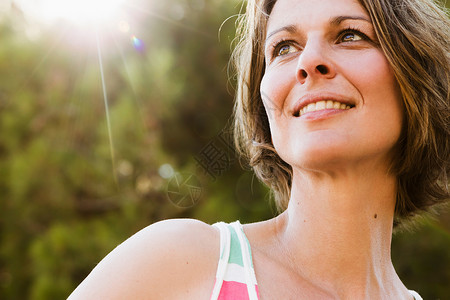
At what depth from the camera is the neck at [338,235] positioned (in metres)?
1.53

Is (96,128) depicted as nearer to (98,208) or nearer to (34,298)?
(98,208)

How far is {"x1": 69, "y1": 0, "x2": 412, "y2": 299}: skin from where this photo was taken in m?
1.40

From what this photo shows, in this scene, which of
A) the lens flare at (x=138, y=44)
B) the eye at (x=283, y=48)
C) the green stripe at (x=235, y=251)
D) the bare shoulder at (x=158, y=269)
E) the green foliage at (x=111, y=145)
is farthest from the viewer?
the lens flare at (x=138, y=44)

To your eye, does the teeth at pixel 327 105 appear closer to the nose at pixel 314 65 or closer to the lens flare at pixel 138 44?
the nose at pixel 314 65

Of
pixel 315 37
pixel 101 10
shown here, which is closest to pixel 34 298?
pixel 101 10

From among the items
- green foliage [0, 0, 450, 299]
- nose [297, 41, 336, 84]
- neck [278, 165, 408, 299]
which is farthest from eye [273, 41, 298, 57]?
green foliage [0, 0, 450, 299]

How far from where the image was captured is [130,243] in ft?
4.38

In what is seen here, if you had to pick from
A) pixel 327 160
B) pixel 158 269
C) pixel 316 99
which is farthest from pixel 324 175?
pixel 158 269

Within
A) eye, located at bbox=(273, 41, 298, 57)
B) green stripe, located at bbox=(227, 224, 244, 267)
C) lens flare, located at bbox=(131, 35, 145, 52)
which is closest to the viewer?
green stripe, located at bbox=(227, 224, 244, 267)

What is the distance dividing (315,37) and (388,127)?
1.14ft

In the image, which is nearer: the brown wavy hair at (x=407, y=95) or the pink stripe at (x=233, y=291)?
the pink stripe at (x=233, y=291)

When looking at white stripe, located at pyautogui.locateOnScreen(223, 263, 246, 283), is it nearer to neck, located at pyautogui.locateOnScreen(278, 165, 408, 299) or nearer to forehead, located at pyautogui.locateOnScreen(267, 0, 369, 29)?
neck, located at pyautogui.locateOnScreen(278, 165, 408, 299)

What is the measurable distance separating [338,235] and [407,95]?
0.47 m

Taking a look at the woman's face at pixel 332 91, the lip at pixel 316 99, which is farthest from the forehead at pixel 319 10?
the lip at pixel 316 99
